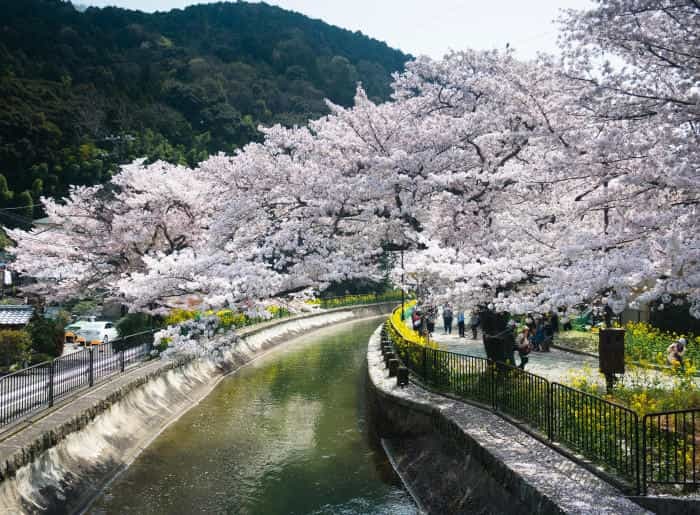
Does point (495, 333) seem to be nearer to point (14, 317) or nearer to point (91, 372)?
point (91, 372)

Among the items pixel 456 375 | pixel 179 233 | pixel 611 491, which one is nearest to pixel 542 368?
pixel 456 375

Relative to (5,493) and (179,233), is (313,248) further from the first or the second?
(179,233)

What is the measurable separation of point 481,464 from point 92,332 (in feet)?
85.4

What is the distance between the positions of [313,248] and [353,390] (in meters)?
8.55

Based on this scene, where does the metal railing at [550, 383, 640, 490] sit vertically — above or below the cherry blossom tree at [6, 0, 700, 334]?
below

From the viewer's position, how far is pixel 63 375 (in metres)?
14.4

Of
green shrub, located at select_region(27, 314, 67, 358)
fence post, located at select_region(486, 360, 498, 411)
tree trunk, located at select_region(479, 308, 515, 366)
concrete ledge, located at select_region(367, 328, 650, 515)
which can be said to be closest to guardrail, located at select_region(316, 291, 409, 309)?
green shrub, located at select_region(27, 314, 67, 358)

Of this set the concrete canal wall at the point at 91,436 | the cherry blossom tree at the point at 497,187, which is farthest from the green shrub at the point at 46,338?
the cherry blossom tree at the point at 497,187

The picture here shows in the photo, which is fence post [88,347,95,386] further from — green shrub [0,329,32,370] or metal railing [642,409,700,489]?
metal railing [642,409,700,489]

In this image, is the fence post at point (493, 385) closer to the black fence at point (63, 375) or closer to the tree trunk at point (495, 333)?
the tree trunk at point (495, 333)

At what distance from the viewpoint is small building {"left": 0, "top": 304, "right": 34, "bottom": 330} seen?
26.6 metres

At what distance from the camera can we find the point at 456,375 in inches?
579

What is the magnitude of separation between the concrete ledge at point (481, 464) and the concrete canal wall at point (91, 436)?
6296 millimetres

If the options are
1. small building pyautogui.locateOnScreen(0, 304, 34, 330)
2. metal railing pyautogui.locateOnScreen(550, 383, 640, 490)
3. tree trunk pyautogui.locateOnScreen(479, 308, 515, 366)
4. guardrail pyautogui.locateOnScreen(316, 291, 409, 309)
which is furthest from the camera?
guardrail pyautogui.locateOnScreen(316, 291, 409, 309)
